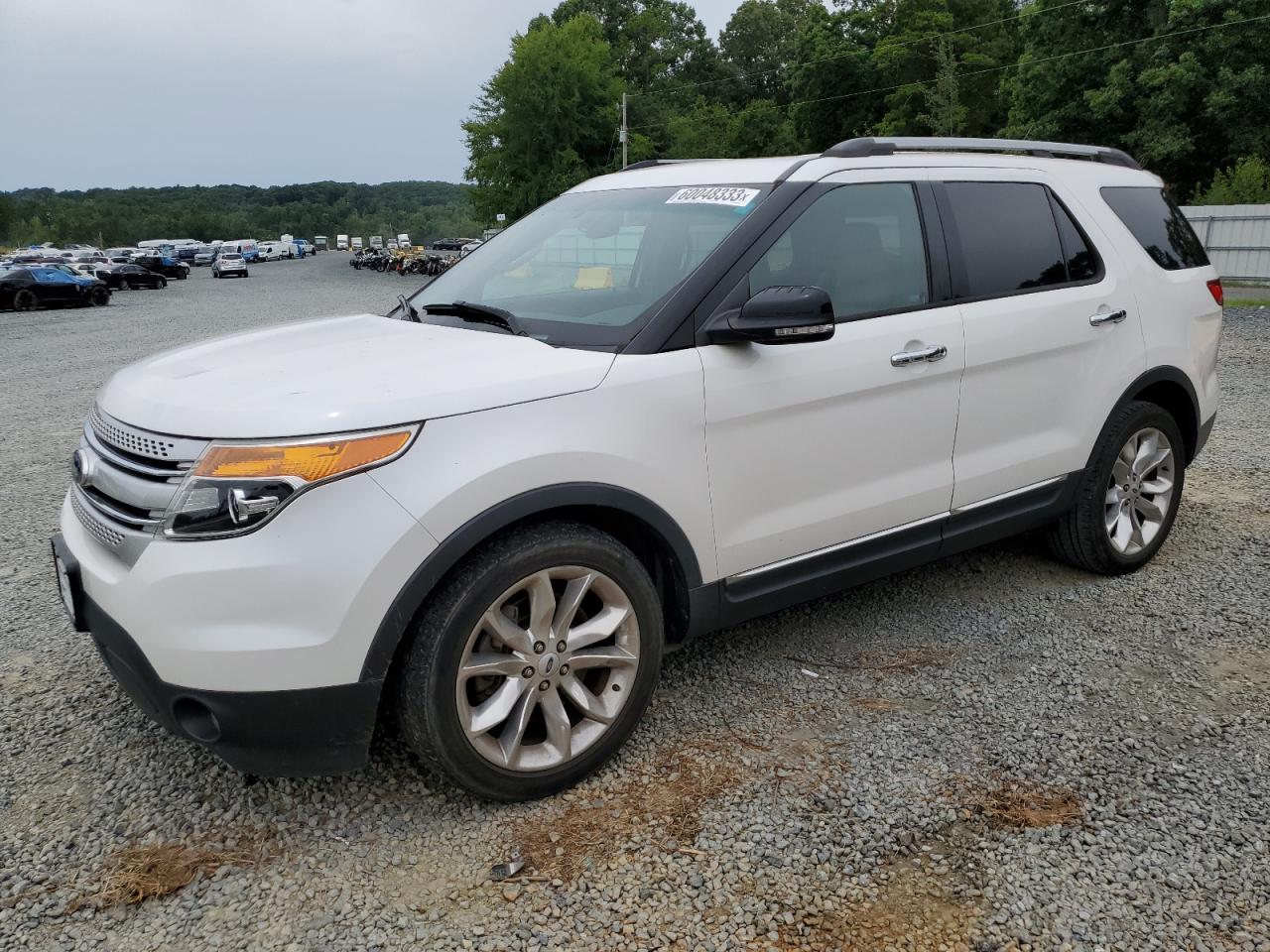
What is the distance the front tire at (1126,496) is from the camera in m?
4.35

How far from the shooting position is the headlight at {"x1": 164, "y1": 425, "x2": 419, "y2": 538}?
2424mm

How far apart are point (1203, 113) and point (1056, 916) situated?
39779mm

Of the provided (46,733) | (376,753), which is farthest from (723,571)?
(46,733)

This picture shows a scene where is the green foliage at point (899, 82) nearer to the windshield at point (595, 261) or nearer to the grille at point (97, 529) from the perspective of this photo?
the windshield at point (595, 261)

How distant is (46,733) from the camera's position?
333cm

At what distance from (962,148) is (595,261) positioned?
1.59m

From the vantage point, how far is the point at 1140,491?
181 inches

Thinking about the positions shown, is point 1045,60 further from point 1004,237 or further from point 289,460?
point 289,460

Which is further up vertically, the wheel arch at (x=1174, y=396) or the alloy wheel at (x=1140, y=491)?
the wheel arch at (x=1174, y=396)

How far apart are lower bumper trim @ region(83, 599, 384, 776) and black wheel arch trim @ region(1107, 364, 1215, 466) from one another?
3.38 metres

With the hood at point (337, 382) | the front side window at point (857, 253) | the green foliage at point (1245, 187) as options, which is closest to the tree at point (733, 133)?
the green foliage at point (1245, 187)

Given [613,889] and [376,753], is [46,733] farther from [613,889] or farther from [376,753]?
[613,889]

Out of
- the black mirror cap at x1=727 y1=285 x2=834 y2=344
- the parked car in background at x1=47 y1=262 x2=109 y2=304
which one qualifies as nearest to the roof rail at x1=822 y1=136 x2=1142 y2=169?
the black mirror cap at x1=727 y1=285 x2=834 y2=344

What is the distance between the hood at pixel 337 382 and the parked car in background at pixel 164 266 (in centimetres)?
A: 5230
